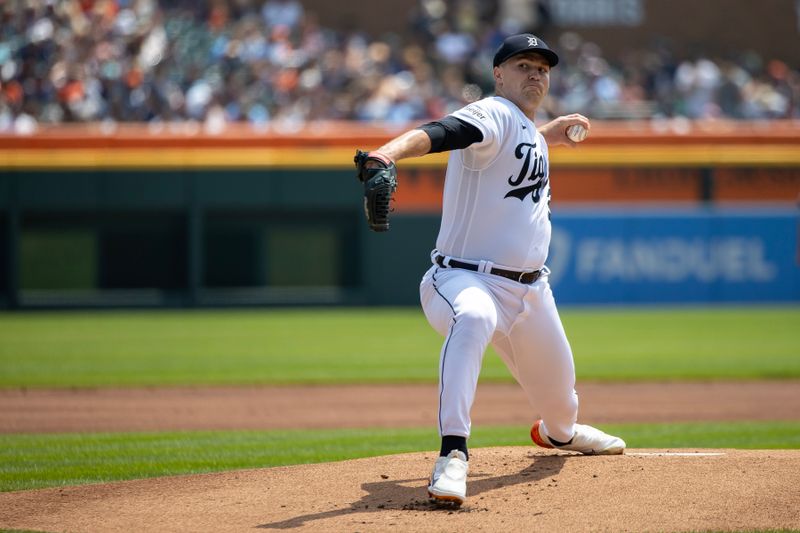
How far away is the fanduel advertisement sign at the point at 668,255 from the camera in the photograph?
55.1ft

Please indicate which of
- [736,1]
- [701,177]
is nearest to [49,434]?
[701,177]

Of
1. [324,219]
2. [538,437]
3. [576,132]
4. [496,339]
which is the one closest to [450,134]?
[496,339]

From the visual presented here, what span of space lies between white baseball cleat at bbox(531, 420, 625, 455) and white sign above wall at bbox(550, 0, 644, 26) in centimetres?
1720

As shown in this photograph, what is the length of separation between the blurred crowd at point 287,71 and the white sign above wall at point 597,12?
1.18 meters

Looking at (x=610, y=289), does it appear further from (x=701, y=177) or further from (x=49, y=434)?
(x=49, y=434)

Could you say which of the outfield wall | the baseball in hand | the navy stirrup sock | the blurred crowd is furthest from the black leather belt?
the blurred crowd

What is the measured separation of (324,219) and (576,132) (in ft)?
39.4

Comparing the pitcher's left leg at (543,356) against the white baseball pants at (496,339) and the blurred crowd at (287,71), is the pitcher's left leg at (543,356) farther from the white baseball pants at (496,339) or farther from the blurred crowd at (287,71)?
the blurred crowd at (287,71)

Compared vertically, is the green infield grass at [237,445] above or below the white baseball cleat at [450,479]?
below

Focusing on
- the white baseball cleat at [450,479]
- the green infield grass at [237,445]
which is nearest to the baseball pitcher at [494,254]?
the white baseball cleat at [450,479]

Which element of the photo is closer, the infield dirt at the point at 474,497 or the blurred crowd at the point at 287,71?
the infield dirt at the point at 474,497

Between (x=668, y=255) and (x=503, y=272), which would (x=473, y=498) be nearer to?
(x=503, y=272)

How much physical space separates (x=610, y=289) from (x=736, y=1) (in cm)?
809

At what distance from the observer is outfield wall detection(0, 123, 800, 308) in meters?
16.0
